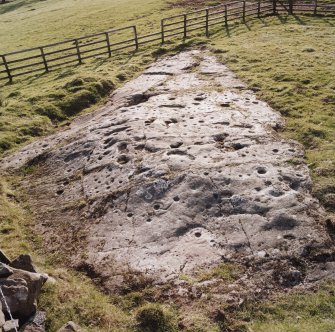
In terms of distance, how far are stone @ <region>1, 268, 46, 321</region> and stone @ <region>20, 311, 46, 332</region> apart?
12cm

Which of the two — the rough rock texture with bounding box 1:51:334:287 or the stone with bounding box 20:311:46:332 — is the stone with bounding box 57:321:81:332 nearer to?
the stone with bounding box 20:311:46:332

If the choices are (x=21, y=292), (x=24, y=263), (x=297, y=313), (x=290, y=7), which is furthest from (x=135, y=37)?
(x=297, y=313)

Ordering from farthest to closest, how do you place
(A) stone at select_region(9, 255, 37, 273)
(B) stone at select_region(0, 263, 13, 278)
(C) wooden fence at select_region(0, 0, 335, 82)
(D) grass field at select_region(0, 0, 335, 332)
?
(C) wooden fence at select_region(0, 0, 335, 82), (A) stone at select_region(9, 255, 37, 273), (D) grass field at select_region(0, 0, 335, 332), (B) stone at select_region(0, 263, 13, 278)

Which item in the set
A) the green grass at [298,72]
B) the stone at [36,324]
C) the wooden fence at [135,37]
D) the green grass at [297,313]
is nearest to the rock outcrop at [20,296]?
the stone at [36,324]

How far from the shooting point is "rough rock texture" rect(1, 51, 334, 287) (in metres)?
10.5

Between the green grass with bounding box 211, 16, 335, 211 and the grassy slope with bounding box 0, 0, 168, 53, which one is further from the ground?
the green grass with bounding box 211, 16, 335, 211

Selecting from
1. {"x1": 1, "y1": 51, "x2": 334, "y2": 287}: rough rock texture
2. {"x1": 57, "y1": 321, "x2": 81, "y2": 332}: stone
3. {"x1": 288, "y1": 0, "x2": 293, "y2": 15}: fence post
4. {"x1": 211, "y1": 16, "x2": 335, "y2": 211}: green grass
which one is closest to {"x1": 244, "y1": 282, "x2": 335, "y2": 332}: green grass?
{"x1": 1, "y1": 51, "x2": 334, "y2": 287}: rough rock texture

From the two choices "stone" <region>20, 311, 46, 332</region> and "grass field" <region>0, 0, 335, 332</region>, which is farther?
"grass field" <region>0, 0, 335, 332</region>

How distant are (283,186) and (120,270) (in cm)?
546

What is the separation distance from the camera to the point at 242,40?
28500 millimetres

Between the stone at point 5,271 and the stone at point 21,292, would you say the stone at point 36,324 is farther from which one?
the stone at point 5,271

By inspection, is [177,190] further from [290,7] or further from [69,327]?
[290,7]

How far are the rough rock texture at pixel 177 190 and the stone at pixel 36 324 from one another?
6.02 feet

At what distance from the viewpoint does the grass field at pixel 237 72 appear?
8828 mm
